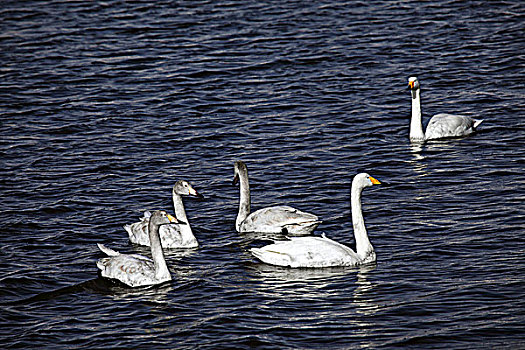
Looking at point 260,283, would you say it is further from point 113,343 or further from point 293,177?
point 293,177

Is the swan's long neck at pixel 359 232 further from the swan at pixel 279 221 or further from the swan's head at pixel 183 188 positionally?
the swan's head at pixel 183 188

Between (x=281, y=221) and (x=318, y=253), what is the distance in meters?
1.58

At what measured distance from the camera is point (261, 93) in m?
20.3

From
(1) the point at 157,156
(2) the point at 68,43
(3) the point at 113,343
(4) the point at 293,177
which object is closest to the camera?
(3) the point at 113,343

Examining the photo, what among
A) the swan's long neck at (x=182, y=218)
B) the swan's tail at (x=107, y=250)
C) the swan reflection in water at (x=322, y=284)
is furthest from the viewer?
the swan's long neck at (x=182, y=218)

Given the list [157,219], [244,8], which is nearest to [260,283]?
[157,219]

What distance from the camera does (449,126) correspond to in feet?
54.7

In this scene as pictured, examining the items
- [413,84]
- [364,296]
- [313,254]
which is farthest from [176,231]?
[413,84]

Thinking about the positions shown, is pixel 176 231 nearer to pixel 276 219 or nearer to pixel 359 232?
pixel 276 219

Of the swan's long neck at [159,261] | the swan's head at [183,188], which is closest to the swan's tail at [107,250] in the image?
the swan's long neck at [159,261]

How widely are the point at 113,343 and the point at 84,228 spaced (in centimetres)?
395

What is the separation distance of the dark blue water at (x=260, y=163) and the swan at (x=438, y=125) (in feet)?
1.07

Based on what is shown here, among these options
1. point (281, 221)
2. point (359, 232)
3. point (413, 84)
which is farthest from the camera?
point (413, 84)

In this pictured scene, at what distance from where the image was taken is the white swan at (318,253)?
11219 millimetres
